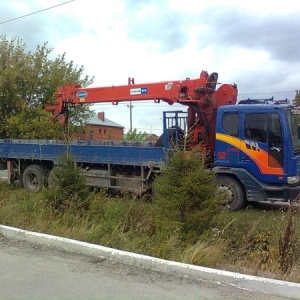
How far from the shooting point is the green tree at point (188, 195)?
6254 mm

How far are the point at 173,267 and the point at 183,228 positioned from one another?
99 centimetres

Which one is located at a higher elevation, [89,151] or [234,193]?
[89,151]

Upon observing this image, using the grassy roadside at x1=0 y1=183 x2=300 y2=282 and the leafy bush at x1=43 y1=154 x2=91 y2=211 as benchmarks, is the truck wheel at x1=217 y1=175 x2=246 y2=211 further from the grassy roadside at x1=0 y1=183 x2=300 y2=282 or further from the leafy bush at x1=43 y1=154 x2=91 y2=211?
the leafy bush at x1=43 y1=154 x2=91 y2=211

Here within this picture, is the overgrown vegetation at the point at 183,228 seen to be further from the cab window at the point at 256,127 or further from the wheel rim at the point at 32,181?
the wheel rim at the point at 32,181

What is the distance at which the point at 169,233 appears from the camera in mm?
6270

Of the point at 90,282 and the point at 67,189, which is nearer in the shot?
the point at 90,282

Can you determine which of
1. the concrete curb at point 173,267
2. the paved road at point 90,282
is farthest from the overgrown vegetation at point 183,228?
the paved road at point 90,282

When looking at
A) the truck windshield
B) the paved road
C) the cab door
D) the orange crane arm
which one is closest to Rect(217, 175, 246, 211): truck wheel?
the cab door

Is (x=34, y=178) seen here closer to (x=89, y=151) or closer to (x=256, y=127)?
(x=89, y=151)

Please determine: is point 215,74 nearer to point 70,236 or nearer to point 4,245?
point 70,236

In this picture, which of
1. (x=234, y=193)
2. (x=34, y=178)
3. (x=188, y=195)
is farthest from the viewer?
(x=34, y=178)

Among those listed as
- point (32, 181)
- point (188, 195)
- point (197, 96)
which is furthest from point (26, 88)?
point (188, 195)

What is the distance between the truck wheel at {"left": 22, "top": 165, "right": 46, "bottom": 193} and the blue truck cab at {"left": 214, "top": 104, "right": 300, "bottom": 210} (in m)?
6.06

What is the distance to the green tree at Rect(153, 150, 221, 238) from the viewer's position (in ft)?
20.5
